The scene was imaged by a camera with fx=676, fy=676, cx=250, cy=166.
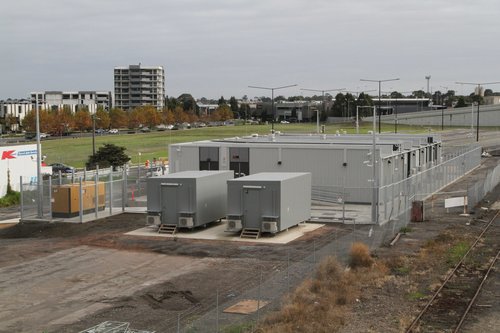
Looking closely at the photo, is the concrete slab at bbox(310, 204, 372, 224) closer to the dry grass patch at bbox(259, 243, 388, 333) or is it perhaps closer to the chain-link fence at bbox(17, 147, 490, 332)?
the chain-link fence at bbox(17, 147, 490, 332)

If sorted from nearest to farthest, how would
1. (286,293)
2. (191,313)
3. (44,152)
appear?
(191,313) < (286,293) < (44,152)

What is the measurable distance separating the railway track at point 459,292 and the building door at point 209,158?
2063 cm

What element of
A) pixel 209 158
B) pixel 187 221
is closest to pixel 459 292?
pixel 187 221

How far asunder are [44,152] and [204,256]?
235 ft

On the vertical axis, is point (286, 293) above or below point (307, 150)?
below

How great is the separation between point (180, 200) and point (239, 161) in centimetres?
1369

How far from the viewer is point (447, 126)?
172 metres

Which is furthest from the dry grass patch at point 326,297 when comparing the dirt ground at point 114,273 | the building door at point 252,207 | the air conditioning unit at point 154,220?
the air conditioning unit at point 154,220

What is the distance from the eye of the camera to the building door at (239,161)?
4678 centimetres

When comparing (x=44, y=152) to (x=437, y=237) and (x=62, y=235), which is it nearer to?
(x=62, y=235)

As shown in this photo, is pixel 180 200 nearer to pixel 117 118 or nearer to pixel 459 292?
pixel 459 292

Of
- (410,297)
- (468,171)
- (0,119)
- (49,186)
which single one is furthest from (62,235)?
(0,119)

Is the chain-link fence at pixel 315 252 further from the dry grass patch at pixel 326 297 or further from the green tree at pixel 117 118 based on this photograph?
the green tree at pixel 117 118

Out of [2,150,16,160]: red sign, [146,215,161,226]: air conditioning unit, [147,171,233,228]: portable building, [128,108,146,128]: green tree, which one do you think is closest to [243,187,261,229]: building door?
[147,171,233,228]: portable building
